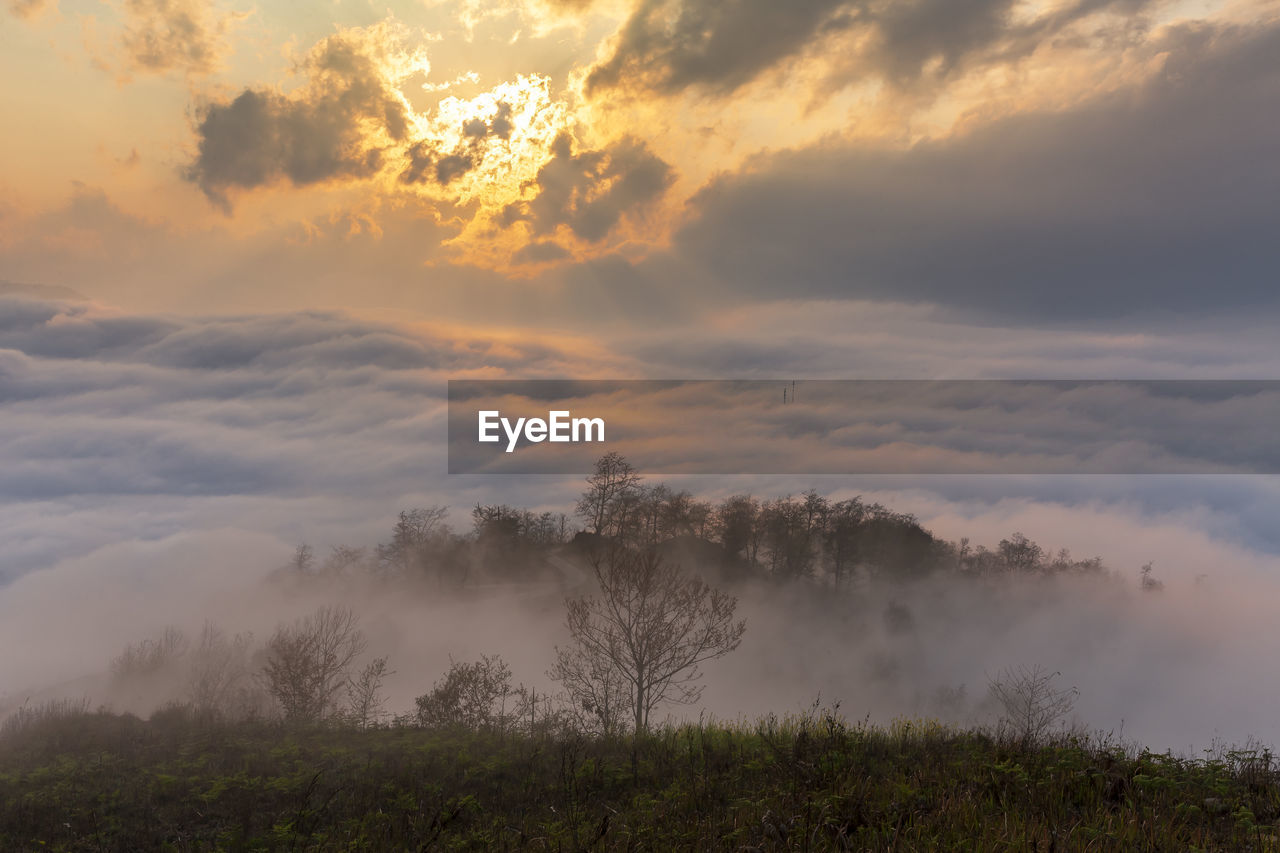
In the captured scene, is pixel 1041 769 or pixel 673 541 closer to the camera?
pixel 1041 769

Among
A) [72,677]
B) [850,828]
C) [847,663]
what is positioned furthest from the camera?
[72,677]

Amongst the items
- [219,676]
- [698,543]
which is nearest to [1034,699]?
[698,543]

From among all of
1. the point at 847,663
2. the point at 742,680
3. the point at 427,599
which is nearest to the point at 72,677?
the point at 427,599

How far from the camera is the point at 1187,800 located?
389 inches

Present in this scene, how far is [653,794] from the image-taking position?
13.9 m

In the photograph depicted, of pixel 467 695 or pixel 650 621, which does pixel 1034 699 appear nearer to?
pixel 650 621

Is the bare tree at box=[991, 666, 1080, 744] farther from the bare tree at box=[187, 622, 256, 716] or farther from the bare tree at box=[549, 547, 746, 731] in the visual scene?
the bare tree at box=[187, 622, 256, 716]

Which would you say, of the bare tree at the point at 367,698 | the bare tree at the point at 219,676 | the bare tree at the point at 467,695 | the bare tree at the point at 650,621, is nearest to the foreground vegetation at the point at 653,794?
the bare tree at the point at 367,698

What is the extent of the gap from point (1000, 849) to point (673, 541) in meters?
90.4

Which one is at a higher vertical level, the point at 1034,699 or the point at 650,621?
the point at 650,621

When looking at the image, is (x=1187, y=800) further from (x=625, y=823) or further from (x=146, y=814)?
(x=146, y=814)

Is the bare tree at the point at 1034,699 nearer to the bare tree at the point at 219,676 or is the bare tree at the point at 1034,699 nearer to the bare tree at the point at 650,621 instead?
the bare tree at the point at 650,621

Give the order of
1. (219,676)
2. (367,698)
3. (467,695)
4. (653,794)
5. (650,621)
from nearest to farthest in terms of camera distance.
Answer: (653,794) → (650,621) → (467,695) → (367,698) → (219,676)

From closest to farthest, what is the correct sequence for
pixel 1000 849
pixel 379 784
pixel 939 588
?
pixel 1000 849 → pixel 379 784 → pixel 939 588
